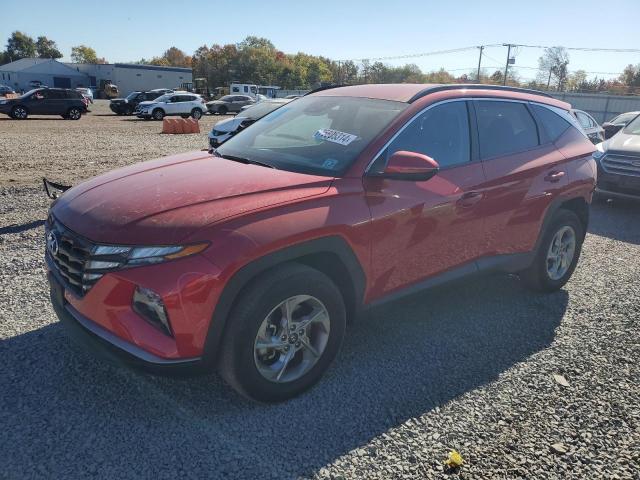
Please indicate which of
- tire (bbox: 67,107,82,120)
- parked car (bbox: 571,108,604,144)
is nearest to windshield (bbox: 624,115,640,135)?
parked car (bbox: 571,108,604,144)

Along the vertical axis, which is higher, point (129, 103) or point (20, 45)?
point (20, 45)

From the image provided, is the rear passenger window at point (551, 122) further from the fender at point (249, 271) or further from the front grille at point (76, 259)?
the front grille at point (76, 259)

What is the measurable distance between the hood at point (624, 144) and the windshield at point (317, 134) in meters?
6.46

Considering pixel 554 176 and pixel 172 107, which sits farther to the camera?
pixel 172 107

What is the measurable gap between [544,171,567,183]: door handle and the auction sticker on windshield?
75.3 inches

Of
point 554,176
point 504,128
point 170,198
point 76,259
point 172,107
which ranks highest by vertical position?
point 172,107

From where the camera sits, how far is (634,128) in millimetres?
9297

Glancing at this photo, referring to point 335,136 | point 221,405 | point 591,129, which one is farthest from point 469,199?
point 591,129

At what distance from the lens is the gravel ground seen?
2.53 metres

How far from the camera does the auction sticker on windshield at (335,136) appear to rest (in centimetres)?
335

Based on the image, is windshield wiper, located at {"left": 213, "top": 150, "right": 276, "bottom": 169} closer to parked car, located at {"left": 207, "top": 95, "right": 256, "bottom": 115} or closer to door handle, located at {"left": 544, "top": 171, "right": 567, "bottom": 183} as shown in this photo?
door handle, located at {"left": 544, "top": 171, "right": 567, "bottom": 183}

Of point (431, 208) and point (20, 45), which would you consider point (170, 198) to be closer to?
point (431, 208)

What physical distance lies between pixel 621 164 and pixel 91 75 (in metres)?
88.6

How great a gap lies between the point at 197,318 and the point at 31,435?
1.12 meters
